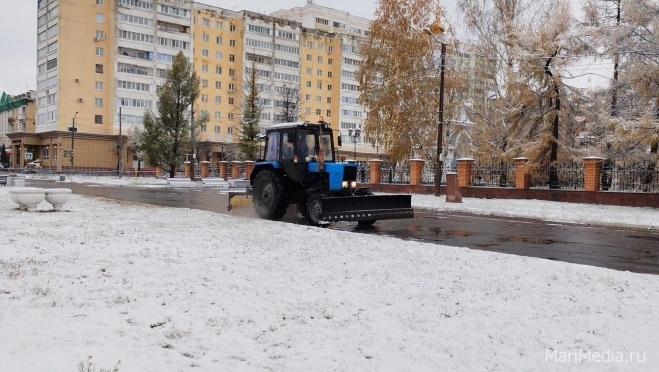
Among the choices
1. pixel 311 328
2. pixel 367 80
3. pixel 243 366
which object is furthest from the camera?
pixel 367 80

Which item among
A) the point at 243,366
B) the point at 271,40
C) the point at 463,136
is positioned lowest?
the point at 243,366

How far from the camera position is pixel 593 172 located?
23.6 metres

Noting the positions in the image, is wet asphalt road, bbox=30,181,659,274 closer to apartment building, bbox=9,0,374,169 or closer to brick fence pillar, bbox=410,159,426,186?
brick fence pillar, bbox=410,159,426,186

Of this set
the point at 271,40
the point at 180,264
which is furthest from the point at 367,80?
the point at 271,40

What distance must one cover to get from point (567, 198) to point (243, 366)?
23.3 meters

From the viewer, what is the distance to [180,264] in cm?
759

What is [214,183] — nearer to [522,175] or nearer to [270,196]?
[522,175]

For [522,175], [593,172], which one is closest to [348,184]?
[593,172]

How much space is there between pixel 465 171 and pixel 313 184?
16.2m

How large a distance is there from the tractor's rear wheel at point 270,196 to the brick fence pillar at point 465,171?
15.6 meters

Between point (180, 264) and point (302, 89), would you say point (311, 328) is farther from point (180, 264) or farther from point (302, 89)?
point (302, 89)

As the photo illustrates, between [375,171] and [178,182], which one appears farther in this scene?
[178,182]

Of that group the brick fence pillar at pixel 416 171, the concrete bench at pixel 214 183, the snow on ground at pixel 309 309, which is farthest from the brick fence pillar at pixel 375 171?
the snow on ground at pixel 309 309

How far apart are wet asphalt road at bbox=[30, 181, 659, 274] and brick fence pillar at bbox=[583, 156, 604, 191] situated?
7690mm
